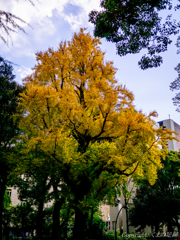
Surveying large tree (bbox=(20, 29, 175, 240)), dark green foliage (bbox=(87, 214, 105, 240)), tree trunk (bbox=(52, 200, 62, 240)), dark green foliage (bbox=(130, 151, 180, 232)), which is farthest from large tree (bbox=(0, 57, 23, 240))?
dark green foliage (bbox=(130, 151, 180, 232))

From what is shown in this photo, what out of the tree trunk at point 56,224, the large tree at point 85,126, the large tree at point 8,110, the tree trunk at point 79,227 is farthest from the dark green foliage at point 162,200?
the large tree at point 8,110

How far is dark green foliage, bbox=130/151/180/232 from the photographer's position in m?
26.3

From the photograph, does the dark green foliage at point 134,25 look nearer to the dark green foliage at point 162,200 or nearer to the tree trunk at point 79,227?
the tree trunk at point 79,227

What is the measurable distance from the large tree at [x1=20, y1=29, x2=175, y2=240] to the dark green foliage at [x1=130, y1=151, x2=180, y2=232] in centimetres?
1799

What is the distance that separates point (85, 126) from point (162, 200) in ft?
68.9

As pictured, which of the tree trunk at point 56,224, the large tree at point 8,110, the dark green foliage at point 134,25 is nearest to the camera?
the dark green foliage at point 134,25

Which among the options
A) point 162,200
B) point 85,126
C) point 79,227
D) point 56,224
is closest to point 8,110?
point 85,126

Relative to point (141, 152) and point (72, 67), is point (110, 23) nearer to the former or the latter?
point (72, 67)

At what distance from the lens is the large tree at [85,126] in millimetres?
9522

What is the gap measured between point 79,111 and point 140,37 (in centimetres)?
429

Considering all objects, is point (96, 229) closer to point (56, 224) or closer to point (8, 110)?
point (56, 224)

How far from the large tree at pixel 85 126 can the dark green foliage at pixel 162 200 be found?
17993 mm

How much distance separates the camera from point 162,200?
2630 cm

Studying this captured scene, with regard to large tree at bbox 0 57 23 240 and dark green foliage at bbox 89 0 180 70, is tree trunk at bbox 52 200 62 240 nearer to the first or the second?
large tree at bbox 0 57 23 240
